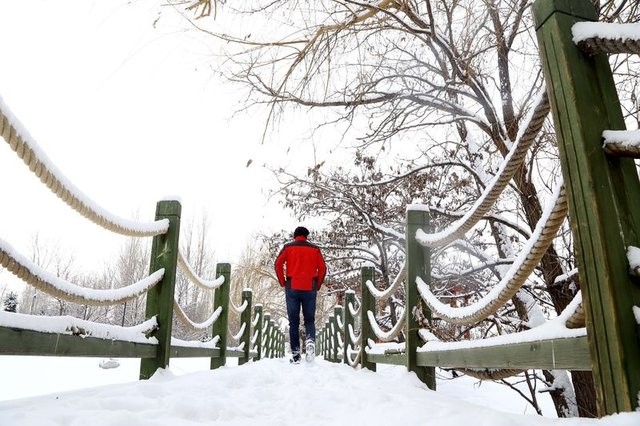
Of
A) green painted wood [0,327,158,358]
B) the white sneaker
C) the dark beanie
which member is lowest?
the white sneaker

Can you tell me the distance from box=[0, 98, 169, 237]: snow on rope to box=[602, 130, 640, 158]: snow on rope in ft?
6.02

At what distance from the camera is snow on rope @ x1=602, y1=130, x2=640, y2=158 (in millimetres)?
1125

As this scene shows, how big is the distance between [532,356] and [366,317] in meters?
4.17

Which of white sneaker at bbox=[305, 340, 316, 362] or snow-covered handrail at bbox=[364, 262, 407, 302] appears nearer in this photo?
snow-covered handrail at bbox=[364, 262, 407, 302]

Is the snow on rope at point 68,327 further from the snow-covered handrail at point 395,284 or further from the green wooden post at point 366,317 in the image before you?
the green wooden post at point 366,317

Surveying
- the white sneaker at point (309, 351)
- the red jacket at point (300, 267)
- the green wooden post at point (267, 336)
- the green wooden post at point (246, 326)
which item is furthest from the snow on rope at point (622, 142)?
the green wooden post at point (267, 336)

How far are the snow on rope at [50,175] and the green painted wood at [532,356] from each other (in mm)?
1896

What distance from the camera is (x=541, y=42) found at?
1.43 m

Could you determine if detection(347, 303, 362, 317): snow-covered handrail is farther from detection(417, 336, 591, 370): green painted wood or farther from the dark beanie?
detection(417, 336, 591, 370): green painted wood

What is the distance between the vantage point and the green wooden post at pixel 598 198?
1089 mm

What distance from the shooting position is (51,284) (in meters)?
1.82

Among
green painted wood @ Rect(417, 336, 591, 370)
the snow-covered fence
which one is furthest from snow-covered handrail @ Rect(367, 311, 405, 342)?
the snow-covered fence

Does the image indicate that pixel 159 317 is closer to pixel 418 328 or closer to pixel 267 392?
pixel 267 392

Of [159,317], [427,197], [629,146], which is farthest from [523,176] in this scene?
[159,317]
